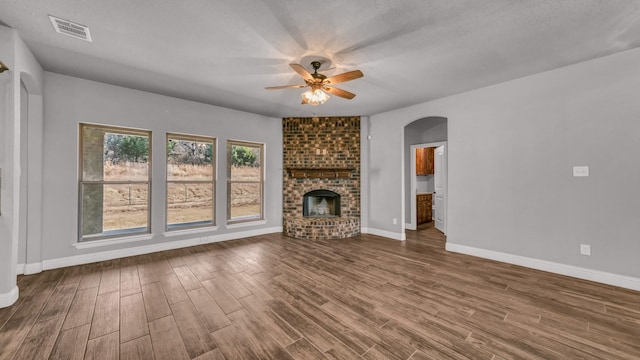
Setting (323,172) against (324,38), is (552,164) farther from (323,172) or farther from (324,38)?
(323,172)

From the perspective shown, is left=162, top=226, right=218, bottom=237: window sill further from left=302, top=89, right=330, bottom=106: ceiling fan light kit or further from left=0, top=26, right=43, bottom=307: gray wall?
left=302, top=89, right=330, bottom=106: ceiling fan light kit

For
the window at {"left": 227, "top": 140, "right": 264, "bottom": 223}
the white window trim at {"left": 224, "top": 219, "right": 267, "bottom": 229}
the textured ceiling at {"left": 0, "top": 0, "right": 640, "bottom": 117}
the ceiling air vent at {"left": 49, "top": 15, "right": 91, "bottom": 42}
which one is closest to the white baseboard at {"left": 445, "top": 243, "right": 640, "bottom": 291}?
the textured ceiling at {"left": 0, "top": 0, "right": 640, "bottom": 117}

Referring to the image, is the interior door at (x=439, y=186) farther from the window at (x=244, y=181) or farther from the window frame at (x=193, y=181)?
the window frame at (x=193, y=181)

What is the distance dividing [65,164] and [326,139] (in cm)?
431

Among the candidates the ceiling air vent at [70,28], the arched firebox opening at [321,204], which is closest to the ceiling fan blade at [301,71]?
the ceiling air vent at [70,28]

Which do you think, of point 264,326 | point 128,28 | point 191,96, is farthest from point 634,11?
point 191,96

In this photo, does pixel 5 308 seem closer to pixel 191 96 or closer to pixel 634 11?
pixel 191 96

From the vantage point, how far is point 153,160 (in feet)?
13.2

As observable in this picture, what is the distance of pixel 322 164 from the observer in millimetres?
5430

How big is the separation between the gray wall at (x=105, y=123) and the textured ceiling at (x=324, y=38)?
283 mm

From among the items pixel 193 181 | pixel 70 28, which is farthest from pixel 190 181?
pixel 70 28

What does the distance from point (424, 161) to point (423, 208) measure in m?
1.30

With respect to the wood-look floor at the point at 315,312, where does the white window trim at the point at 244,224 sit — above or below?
above

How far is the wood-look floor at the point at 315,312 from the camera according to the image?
1.72 meters
